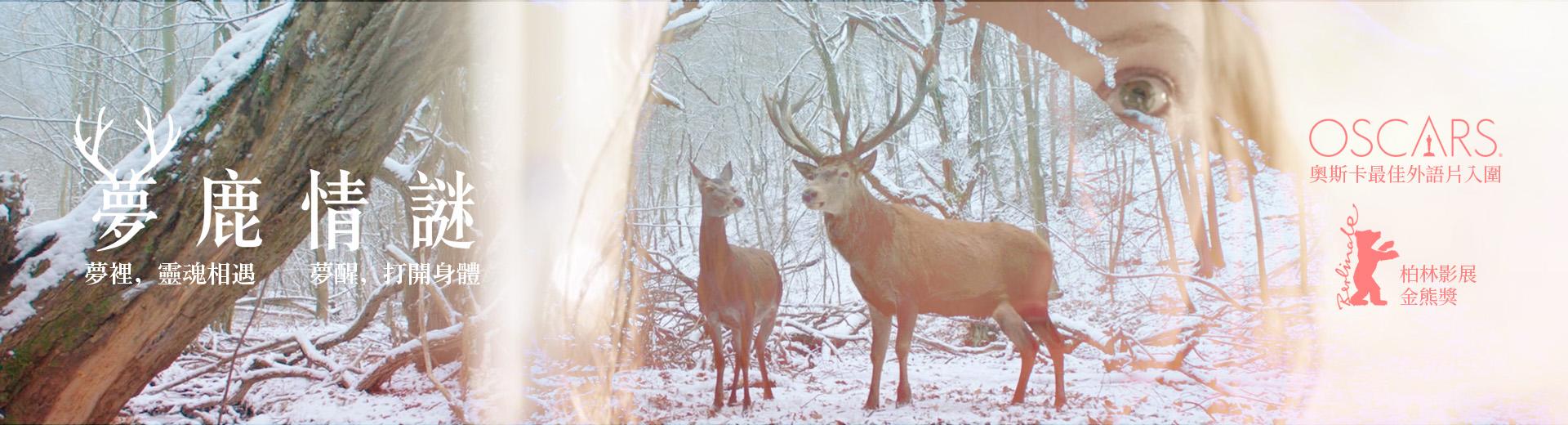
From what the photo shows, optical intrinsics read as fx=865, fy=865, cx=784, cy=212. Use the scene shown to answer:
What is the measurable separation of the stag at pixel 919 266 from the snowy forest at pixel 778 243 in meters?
0.03

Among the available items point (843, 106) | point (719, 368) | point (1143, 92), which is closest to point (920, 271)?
point (719, 368)

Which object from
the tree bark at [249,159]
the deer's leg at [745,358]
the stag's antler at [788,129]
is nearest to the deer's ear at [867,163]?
the stag's antler at [788,129]

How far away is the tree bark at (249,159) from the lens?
1756 millimetres

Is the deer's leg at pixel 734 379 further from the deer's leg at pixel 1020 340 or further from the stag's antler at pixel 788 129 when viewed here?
the deer's leg at pixel 1020 340

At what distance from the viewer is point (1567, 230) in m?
3.10

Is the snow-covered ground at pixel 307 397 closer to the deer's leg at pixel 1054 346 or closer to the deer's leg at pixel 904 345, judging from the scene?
the deer's leg at pixel 904 345

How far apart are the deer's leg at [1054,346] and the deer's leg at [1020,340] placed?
4 cm

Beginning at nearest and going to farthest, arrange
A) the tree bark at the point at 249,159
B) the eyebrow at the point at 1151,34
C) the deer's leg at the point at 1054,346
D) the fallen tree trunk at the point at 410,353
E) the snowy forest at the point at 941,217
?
the eyebrow at the point at 1151,34, the tree bark at the point at 249,159, the deer's leg at the point at 1054,346, the snowy forest at the point at 941,217, the fallen tree trunk at the point at 410,353

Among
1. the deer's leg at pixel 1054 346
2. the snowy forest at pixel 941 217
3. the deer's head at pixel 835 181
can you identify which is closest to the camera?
the deer's leg at pixel 1054 346

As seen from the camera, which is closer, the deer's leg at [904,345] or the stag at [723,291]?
the deer's leg at [904,345]

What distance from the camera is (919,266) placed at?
3.21 metres

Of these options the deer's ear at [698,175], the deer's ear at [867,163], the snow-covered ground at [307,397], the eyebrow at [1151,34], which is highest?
the eyebrow at [1151,34]

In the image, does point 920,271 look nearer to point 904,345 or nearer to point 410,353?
point 904,345

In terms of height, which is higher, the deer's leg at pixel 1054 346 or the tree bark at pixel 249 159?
the tree bark at pixel 249 159
